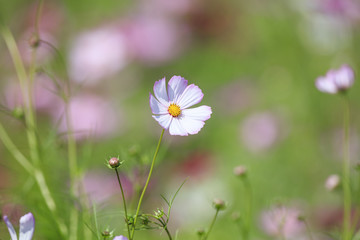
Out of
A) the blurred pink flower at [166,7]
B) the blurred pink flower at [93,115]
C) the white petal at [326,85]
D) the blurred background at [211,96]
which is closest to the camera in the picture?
the white petal at [326,85]

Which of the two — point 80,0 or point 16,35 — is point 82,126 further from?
point 80,0

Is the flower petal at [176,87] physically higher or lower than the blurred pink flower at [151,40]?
lower

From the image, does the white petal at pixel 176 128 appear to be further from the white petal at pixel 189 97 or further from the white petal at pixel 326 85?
the white petal at pixel 326 85

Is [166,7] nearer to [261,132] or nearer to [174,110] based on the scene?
[261,132]

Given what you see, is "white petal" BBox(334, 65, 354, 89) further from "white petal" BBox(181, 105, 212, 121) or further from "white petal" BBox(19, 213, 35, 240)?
"white petal" BBox(19, 213, 35, 240)

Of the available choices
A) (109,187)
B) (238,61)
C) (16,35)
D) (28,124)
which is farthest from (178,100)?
(16,35)

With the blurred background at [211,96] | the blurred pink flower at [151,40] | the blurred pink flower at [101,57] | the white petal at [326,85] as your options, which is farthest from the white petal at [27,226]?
the blurred pink flower at [151,40]
